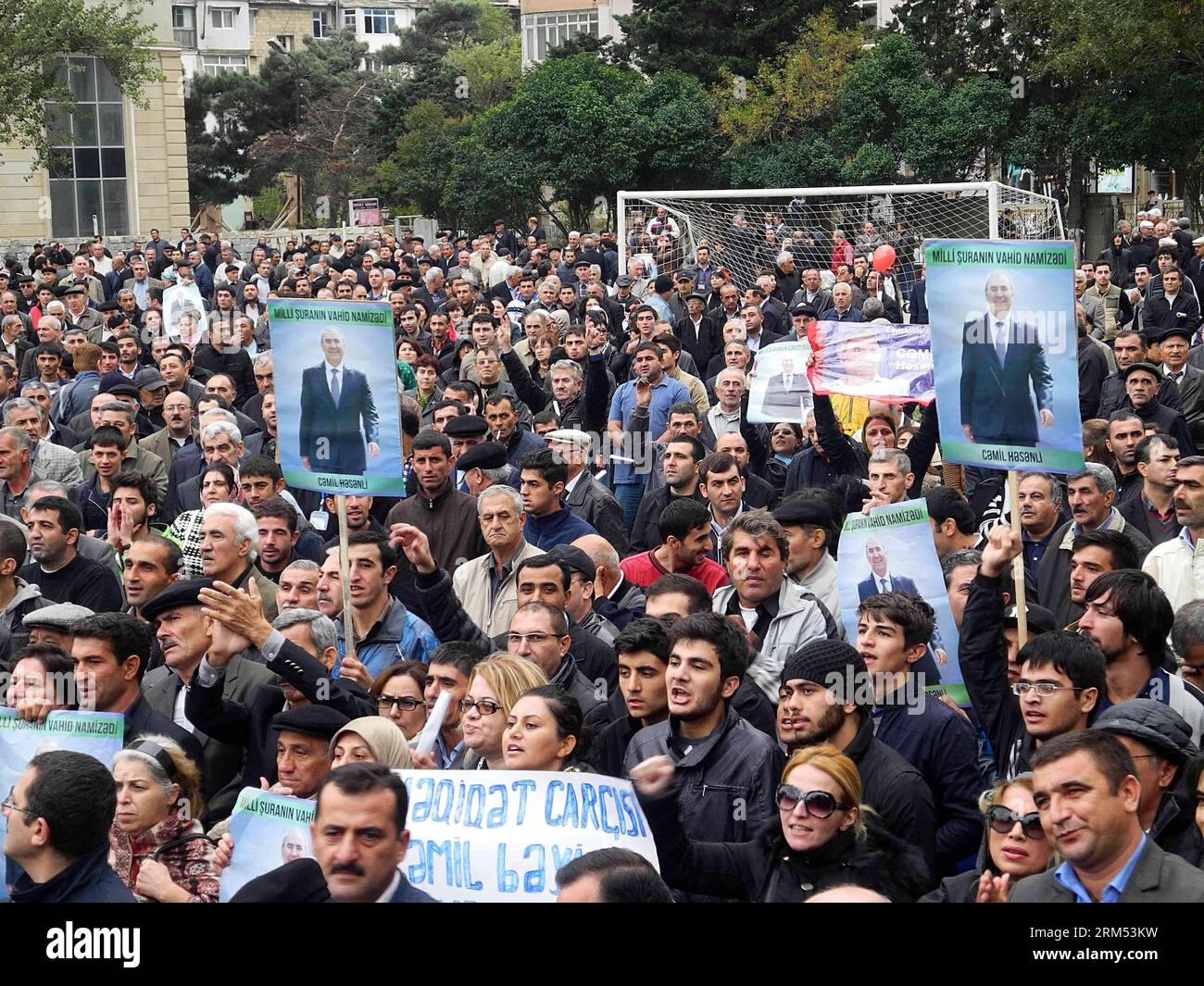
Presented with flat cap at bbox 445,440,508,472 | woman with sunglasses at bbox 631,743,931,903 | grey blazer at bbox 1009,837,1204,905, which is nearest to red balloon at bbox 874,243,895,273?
flat cap at bbox 445,440,508,472

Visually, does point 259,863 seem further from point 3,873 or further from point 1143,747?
point 1143,747

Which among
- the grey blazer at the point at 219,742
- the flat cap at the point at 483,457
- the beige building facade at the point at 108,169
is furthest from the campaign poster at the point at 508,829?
the beige building facade at the point at 108,169

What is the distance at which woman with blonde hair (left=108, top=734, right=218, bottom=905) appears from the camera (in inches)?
197

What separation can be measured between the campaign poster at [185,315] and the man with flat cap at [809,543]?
33.0ft

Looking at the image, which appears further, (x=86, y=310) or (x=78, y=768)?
(x=86, y=310)

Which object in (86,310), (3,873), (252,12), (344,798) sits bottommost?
(3,873)

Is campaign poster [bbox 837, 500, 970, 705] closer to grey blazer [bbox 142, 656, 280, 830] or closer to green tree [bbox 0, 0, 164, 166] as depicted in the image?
grey blazer [bbox 142, 656, 280, 830]

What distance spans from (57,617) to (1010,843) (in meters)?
3.80

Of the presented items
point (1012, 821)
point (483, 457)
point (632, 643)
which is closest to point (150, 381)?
point (483, 457)

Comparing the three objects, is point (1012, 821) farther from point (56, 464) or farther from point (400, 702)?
point (56, 464)

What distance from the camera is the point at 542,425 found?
1157cm

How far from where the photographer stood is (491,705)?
5535 mm
